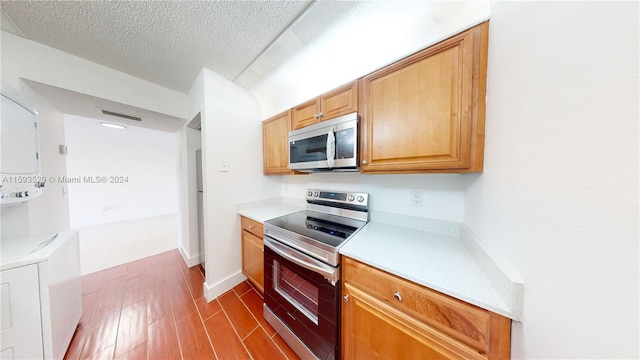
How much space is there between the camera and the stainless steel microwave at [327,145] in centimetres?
125

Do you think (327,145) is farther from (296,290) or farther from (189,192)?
(189,192)

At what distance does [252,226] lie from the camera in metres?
1.75

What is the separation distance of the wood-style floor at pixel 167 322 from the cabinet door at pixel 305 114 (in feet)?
6.01

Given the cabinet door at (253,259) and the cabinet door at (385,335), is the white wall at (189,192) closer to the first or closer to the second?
the cabinet door at (253,259)

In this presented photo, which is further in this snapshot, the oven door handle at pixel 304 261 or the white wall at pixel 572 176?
the oven door handle at pixel 304 261

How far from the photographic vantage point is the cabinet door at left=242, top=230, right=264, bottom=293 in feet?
5.45

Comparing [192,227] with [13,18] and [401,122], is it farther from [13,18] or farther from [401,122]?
[401,122]

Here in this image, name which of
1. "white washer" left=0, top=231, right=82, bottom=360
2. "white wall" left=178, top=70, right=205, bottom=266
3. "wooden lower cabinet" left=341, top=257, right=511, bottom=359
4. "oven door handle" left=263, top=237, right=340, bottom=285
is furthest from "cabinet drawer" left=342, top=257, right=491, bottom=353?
"white wall" left=178, top=70, right=205, bottom=266

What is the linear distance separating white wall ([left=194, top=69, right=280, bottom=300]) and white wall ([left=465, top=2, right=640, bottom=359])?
6.82 feet

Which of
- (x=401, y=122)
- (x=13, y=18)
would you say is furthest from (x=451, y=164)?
(x=13, y=18)

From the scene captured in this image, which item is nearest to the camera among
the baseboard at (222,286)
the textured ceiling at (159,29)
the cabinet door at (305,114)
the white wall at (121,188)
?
the textured ceiling at (159,29)

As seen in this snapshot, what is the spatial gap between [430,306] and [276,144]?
182 centimetres

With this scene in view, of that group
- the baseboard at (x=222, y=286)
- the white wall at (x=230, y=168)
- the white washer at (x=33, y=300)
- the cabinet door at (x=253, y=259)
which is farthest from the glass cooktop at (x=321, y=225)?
the white washer at (x=33, y=300)

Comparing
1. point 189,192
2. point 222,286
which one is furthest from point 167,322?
point 189,192
